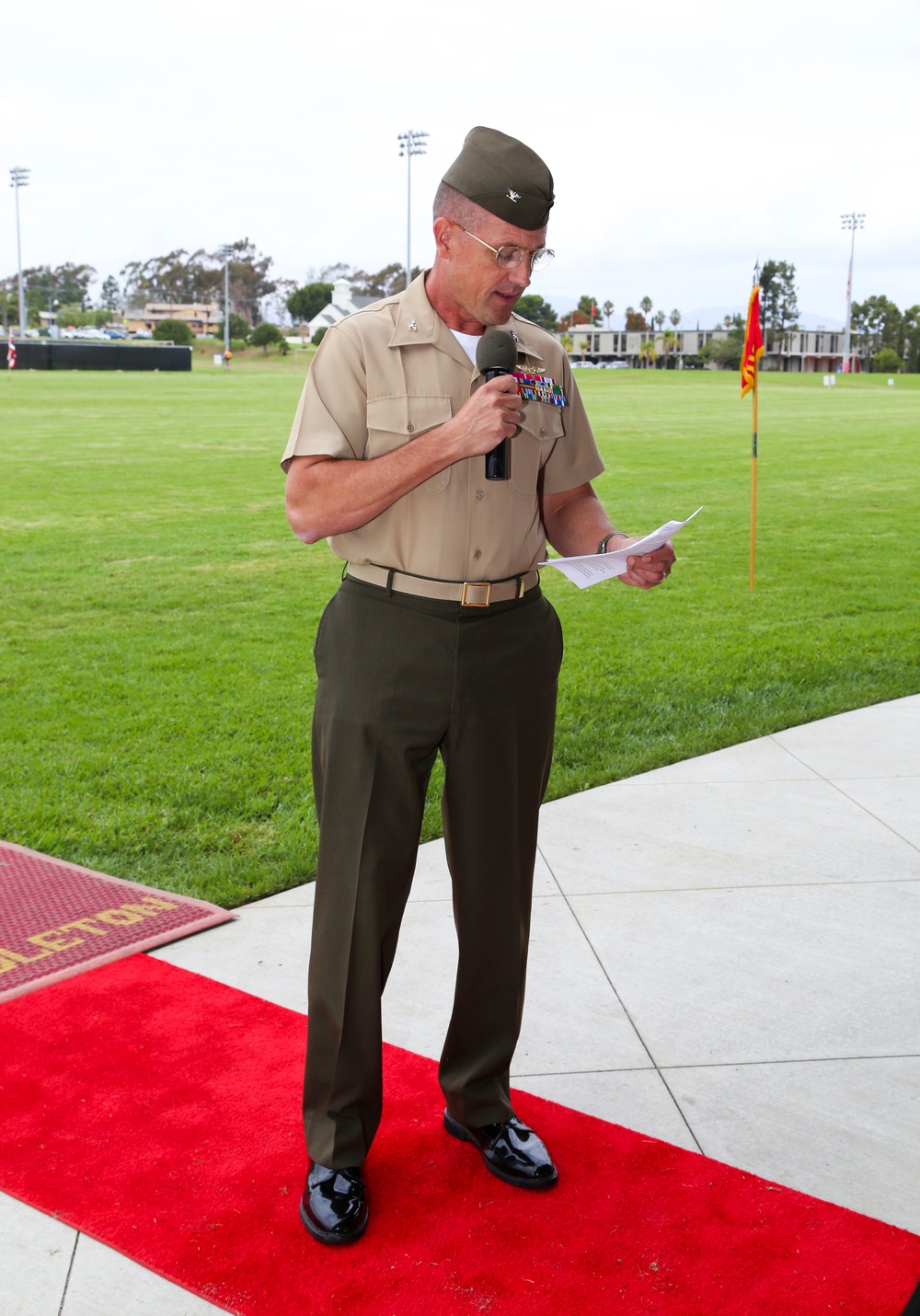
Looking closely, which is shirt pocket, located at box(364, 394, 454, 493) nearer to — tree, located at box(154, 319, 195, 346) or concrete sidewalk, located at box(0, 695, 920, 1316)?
concrete sidewalk, located at box(0, 695, 920, 1316)

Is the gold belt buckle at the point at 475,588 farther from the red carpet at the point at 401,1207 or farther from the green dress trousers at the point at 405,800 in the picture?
the red carpet at the point at 401,1207

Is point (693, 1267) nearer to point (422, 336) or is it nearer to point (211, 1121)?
point (211, 1121)

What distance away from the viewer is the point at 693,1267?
8.16 feet

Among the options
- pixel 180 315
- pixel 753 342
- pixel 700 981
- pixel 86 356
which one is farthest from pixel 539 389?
pixel 180 315

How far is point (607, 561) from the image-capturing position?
261cm

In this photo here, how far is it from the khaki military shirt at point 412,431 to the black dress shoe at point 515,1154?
126 centimetres

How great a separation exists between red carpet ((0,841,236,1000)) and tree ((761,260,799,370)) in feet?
398

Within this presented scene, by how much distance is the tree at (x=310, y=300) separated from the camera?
5118 inches

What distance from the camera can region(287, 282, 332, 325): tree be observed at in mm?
130000

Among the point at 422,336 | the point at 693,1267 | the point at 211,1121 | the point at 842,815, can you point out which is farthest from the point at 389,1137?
the point at 842,815

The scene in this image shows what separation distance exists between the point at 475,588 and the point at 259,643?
19.2 ft

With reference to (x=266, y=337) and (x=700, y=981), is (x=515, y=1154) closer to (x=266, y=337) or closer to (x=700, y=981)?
A: (x=700, y=981)

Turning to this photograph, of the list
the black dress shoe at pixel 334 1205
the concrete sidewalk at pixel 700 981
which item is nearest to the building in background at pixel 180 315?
the concrete sidewalk at pixel 700 981

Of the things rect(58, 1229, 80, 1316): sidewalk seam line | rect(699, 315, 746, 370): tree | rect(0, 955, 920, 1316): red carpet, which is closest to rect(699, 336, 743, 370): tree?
rect(699, 315, 746, 370): tree
